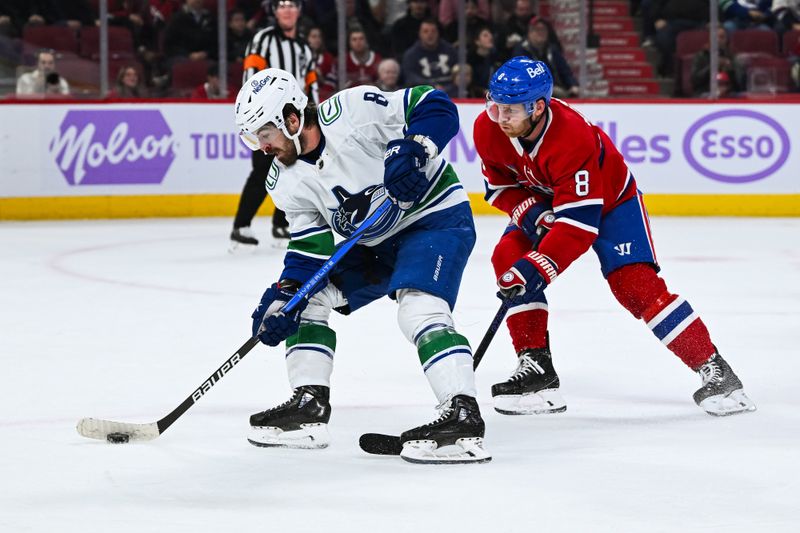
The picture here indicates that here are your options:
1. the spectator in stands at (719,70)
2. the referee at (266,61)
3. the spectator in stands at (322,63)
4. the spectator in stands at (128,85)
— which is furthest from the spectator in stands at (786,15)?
the spectator in stands at (128,85)

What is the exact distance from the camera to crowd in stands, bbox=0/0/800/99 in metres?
9.00

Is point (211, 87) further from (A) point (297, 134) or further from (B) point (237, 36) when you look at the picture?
(A) point (297, 134)

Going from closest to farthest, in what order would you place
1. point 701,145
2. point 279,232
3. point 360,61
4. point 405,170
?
point 405,170 < point 279,232 < point 701,145 < point 360,61

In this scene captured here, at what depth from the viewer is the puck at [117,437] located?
330 cm

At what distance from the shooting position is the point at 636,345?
467 cm

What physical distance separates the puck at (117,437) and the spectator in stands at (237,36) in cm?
627

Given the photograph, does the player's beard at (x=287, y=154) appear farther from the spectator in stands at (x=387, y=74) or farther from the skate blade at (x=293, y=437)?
the spectator in stands at (x=387, y=74)

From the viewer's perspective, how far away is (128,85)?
9.11m

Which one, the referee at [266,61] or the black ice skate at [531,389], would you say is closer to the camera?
the black ice skate at [531,389]

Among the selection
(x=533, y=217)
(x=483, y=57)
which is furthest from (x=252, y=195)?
(x=533, y=217)

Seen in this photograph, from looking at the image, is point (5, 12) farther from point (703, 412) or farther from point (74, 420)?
point (703, 412)

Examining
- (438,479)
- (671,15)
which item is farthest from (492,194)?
(671,15)

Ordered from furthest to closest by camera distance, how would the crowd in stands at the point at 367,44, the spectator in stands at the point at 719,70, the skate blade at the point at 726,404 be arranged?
the spectator in stands at the point at 719,70 < the crowd in stands at the point at 367,44 < the skate blade at the point at 726,404

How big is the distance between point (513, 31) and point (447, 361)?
6732 millimetres
